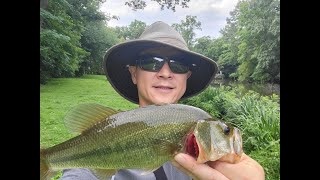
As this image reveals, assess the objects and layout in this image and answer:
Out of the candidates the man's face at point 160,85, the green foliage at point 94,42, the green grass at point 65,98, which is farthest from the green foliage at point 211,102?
the green foliage at point 94,42

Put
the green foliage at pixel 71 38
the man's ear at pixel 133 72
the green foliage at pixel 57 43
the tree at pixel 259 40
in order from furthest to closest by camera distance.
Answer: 1. the tree at pixel 259 40
2. the green foliage at pixel 71 38
3. the green foliage at pixel 57 43
4. the man's ear at pixel 133 72

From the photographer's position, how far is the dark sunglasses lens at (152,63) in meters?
0.98

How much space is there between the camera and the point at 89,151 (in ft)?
2.43

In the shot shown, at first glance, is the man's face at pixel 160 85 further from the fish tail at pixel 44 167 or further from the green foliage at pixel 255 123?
the green foliage at pixel 255 123

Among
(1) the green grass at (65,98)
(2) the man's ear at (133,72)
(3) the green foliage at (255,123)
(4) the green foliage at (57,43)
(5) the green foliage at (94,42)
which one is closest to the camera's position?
(2) the man's ear at (133,72)

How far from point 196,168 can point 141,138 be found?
12 centimetres

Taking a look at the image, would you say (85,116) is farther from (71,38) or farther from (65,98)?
(71,38)

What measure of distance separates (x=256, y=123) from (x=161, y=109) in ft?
9.34

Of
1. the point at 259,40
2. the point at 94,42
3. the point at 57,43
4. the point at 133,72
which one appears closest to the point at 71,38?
the point at 57,43

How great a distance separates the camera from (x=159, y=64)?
0.98m

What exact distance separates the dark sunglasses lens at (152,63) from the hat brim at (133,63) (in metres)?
0.04

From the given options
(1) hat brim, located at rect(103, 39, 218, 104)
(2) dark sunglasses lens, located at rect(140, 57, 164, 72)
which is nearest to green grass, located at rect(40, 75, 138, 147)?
(1) hat brim, located at rect(103, 39, 218, 104)
